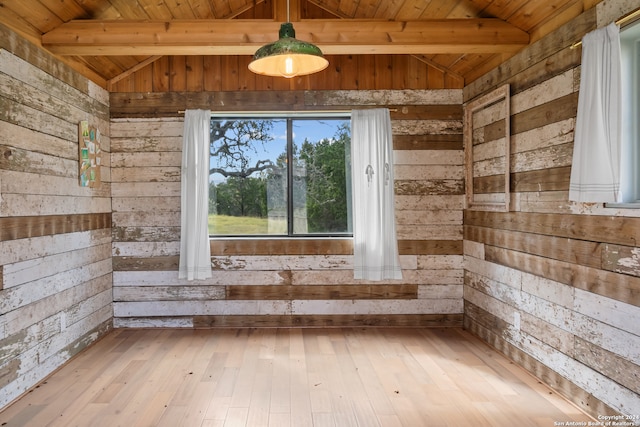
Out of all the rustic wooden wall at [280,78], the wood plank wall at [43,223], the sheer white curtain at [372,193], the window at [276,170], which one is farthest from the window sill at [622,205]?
A: the wood plank wall at [43,223]

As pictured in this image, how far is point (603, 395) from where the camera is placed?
97.7 inches

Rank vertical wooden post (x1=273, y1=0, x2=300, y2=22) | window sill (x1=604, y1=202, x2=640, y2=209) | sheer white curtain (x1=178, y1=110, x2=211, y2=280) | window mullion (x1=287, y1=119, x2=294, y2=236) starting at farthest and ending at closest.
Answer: window mullion (x1=287, y1=119, x2=294, y2=236)
sheer white curtain (x1=178, y1=110, x2=211, y2=280)
vertical wooden post (x1=273, y1=0, x2=300, y2=22)
window sill (x1=604, y1=202, x2=640, y2=209)

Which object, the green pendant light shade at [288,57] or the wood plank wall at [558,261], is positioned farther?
the wood plank wall at [558,261]

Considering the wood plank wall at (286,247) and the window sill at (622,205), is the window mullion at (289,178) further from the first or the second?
the window sill at (622,205)

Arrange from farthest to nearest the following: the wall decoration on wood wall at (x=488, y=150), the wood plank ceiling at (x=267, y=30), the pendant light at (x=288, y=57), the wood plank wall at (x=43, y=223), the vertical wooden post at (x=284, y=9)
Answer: the vertical wooden post at (x=284, y=9)
the wall decoration on wood wall at (x=488, y=150)
the wood plank ceiling at (x=267, y=30)
the wood plank wall at (x=43, y=223)
the pendant light at (x=288, y=57)

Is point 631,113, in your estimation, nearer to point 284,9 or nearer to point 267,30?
point 267,30

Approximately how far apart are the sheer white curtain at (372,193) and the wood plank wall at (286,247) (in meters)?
0.16

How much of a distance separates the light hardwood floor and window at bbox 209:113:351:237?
1081 millimetres

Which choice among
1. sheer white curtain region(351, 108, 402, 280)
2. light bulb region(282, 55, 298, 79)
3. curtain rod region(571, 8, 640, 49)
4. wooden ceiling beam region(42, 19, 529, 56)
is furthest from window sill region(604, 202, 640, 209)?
sheer white curtain region(351, 108, 402, 280)

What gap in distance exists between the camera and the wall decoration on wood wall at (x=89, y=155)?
145 inches

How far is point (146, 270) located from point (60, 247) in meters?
1.00

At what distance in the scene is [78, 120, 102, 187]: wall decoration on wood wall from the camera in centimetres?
368

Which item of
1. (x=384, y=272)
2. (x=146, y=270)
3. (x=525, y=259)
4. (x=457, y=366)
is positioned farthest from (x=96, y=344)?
(x=525, y=259)

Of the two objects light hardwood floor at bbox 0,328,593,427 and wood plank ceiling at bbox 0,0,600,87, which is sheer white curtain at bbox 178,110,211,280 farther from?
wood plank ceiling at bbox 0,0,600,87
